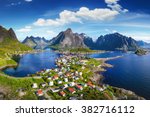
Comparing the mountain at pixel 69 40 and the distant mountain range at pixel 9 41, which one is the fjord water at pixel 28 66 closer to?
the distant mountain range at pixel 9 41

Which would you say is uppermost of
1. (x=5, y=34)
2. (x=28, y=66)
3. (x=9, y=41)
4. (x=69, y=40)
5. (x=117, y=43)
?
(x=5, y=34)

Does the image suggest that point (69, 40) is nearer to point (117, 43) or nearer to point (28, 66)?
point (117, 43)

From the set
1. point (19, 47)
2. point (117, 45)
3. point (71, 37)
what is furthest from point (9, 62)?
point (117, 45)

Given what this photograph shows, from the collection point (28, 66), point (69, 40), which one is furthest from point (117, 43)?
point (28, 66)

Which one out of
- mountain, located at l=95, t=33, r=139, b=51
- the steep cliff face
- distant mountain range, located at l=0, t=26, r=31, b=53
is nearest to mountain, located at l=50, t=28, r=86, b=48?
mountain, located at l=95, t=33, r=139, b=51

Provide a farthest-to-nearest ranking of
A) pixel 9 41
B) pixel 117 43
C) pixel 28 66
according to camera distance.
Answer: pixel 117 43 → pixel 9 41 → pixel 28 66

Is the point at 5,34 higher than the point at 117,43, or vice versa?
the point at 5,34

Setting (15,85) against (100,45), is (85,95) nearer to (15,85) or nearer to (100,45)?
(15,85)

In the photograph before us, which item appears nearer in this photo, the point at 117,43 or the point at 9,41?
the point at 9,41
